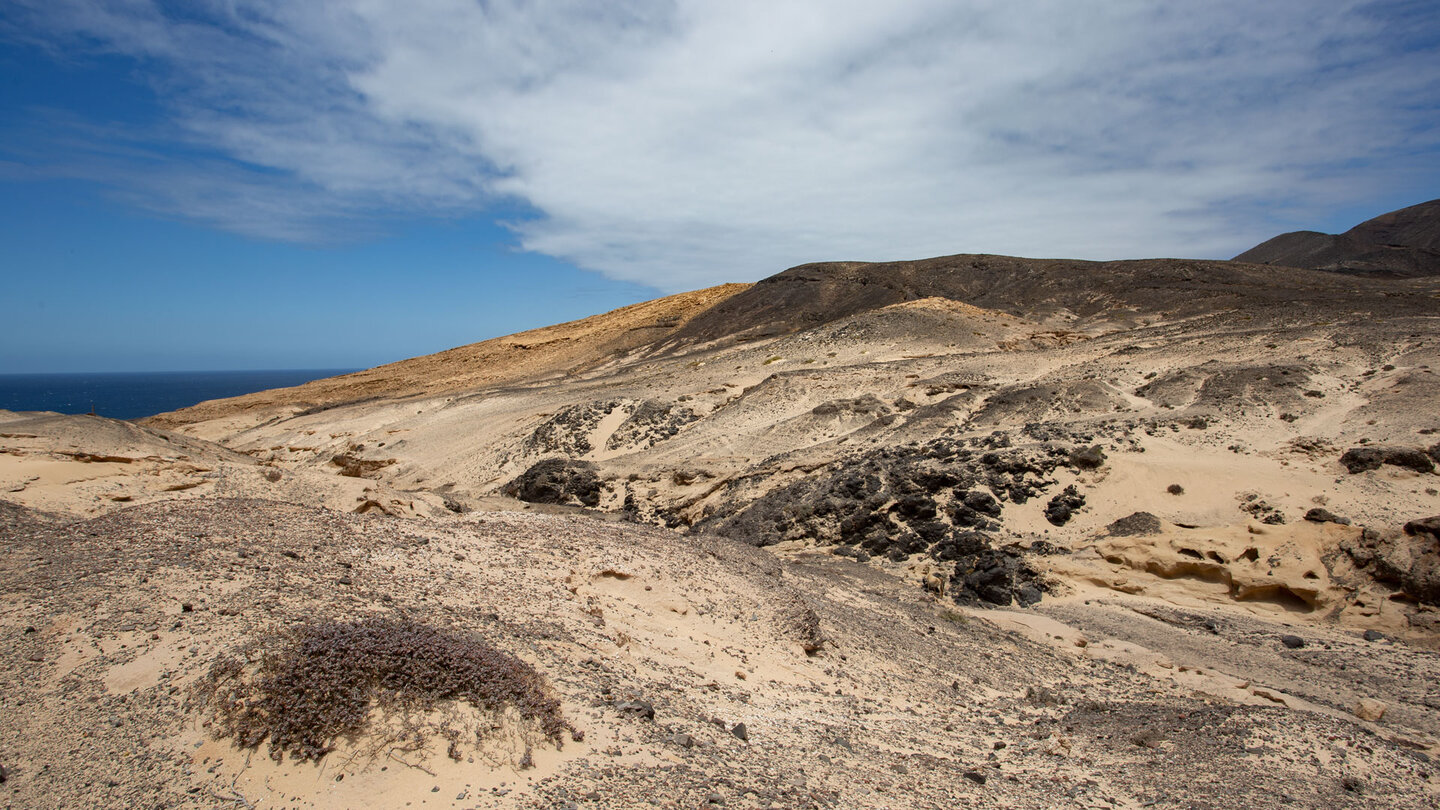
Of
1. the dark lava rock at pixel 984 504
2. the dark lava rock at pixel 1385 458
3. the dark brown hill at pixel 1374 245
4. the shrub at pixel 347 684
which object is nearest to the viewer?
the shrub at pixel 347 684

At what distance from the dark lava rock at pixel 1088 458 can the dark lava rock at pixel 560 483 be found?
375 inches

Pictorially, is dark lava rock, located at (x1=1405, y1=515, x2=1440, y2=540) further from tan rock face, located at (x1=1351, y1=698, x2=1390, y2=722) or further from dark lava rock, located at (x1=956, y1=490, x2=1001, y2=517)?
dark lava rock, located at (x1=956, y1=490, x2=1001, y2=517)

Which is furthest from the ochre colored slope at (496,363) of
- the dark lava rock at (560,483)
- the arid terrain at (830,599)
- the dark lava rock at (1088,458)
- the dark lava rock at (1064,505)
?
the dark lava rock at (1064,505)

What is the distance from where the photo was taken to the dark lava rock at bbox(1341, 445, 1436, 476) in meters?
10.3

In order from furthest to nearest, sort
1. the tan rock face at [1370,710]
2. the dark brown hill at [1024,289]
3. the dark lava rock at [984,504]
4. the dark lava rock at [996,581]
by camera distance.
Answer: the dark brown hill at [1024,289]
the dark lava rock at [984,504]
the dark lava rock at [996,581]
the tan rock face at [1370,710]

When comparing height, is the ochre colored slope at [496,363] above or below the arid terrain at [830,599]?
above

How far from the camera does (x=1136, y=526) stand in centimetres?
1060

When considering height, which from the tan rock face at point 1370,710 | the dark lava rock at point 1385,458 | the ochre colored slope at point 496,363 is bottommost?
Answer: the tan rock face at point 1370,710

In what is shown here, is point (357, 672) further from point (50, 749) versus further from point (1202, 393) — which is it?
point (1202, 393)

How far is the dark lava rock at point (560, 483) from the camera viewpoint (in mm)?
16503

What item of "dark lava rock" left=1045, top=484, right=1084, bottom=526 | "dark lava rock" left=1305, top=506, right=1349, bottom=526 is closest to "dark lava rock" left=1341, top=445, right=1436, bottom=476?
"dark lava rock" left=1305, top=506, right=1349, bottom=526

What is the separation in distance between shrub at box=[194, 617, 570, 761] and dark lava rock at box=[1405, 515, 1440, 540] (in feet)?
33.8

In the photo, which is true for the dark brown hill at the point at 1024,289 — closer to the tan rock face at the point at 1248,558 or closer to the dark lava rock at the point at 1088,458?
the dark lava rock at the point at 1088,458

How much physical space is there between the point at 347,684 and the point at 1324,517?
448 inches
